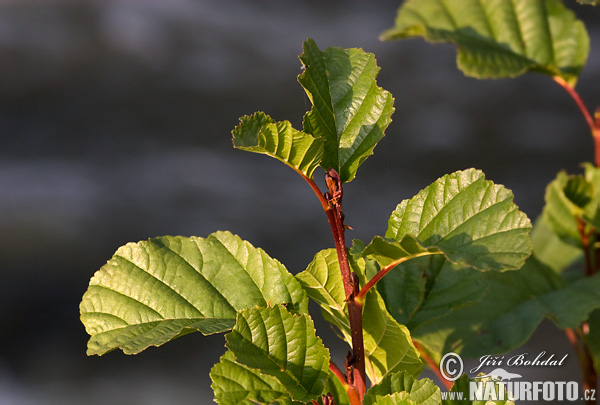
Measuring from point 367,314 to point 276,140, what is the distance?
0.14 meters

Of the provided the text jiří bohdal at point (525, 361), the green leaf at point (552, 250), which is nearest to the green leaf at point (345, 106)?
the text jiří bohdal at point (525, 361)

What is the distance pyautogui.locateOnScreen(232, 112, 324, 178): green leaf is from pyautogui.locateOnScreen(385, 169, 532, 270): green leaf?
76 mm

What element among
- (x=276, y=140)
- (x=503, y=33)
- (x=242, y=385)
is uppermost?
(x=503, y=33)

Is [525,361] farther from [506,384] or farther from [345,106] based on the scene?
[345,106]

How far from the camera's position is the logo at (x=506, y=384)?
34 centimetres

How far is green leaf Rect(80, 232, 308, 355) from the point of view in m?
0.37

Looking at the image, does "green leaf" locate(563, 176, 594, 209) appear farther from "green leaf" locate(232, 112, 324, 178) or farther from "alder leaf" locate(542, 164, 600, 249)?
"green leaf" locate(232, 112, 324, 178)

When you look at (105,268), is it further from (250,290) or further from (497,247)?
(497,247)

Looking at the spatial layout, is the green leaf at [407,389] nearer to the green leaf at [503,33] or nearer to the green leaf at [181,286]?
the green leaf at [181,286]

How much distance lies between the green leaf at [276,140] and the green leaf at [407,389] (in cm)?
14

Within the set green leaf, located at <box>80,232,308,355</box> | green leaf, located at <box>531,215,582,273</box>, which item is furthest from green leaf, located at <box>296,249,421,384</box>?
green leaf, located at <box>531,215,582,273</box>

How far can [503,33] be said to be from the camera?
40cm

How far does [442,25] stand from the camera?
35 cm

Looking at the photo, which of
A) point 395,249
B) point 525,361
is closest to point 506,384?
point 525,361
